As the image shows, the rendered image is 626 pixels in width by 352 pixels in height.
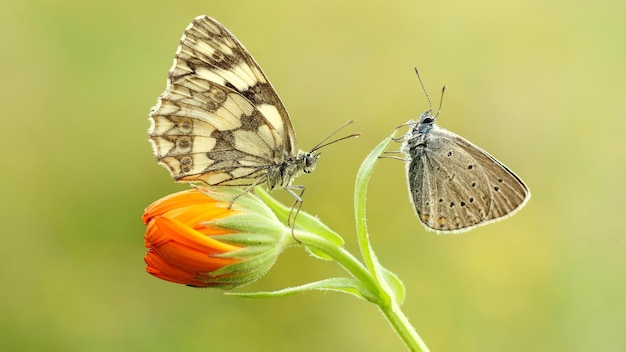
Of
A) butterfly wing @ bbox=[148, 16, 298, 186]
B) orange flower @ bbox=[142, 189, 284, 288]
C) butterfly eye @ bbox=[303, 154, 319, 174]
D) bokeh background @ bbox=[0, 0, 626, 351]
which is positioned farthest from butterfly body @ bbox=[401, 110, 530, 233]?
bokeh background @ bbox=[0, 0, 626, 351]

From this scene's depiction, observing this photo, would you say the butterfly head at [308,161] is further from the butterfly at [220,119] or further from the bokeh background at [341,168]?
the bokeh background at [341,168]

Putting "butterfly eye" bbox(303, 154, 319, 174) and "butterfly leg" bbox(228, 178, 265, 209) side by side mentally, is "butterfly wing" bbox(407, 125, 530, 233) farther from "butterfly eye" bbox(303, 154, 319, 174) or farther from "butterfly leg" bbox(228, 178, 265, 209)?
"butterfly leg" bbox(228, 178, 265, 209)

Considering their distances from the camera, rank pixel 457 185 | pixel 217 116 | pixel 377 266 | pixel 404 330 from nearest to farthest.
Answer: pixel 404 330, pixel 377 266, pixel 217 116, pixel 457 185

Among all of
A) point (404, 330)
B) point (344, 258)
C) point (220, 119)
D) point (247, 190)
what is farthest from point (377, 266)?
point (220, 119)

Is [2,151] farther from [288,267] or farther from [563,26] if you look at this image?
[563,26]

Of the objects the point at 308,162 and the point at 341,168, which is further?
the point at 341,168

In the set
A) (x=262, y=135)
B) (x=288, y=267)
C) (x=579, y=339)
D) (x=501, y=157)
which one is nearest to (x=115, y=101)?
(x=288, y=267)

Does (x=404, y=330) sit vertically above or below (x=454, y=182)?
below

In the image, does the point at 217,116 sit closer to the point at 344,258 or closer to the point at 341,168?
the point at 344,258

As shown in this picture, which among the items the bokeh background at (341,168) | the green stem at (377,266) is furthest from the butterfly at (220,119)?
the bokeh background at (341,168)
